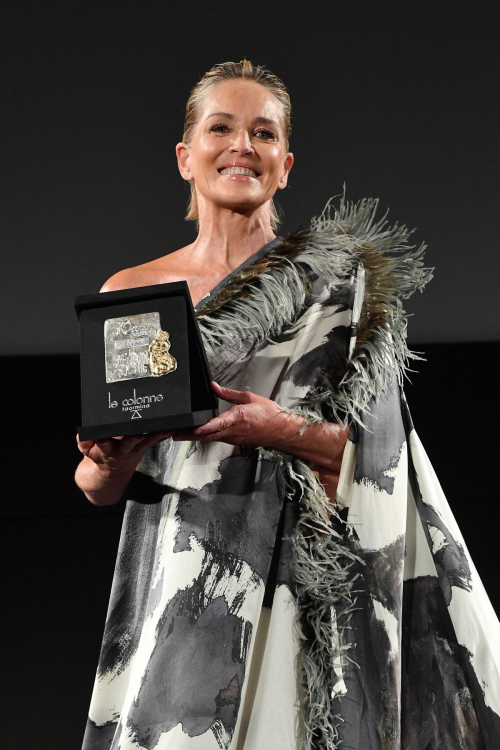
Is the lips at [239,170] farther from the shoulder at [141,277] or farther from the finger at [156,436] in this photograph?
the finger at [156,436]

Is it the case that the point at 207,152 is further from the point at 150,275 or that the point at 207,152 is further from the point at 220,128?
the point at 150,275

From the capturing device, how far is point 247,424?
3.11 ft

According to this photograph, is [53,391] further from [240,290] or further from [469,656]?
[469,656]

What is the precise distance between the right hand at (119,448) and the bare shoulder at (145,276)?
28 centimetres


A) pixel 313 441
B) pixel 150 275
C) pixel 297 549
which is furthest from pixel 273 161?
pixel 297 549

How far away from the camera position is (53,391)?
160cm

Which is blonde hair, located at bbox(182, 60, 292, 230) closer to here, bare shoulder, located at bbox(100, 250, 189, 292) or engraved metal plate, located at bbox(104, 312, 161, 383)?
bare shoulder, located at bbox(100, 250, 189, 292)

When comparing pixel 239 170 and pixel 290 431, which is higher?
pixel 239 170

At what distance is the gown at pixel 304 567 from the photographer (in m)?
0.94

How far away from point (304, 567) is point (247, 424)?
16cm

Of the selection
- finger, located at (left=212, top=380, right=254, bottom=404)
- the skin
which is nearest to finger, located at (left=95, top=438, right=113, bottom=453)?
finger, located at (left=212, top=380, right=254, bottom=404)

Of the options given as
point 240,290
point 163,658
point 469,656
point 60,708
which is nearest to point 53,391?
point 60,708

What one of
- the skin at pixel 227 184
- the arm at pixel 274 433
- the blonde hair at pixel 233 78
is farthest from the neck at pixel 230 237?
the arm at pixel 274 433

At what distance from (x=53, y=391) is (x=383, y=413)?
0.71m
